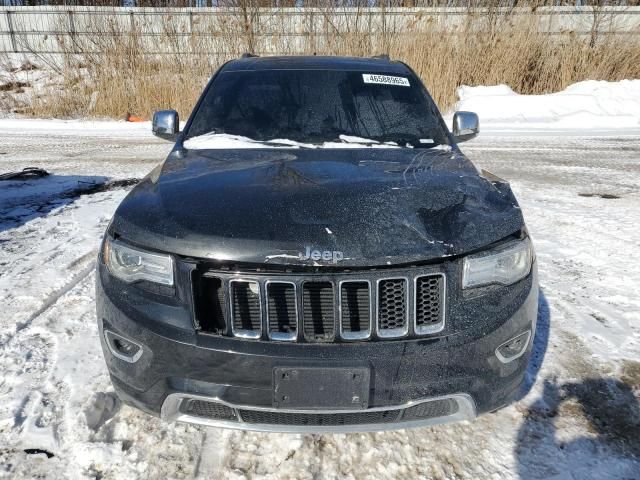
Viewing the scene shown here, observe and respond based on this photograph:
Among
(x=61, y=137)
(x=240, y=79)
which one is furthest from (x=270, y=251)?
(x=61, y=137)

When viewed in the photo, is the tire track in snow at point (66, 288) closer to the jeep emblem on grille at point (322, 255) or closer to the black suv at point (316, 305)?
the black suv at point (316, 305)

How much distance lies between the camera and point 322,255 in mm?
1621

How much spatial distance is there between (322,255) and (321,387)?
452mm

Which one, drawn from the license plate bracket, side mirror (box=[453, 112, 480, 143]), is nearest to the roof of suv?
side mirror (box=[453, 112, 480, 143])

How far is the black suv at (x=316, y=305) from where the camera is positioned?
5.33 feet

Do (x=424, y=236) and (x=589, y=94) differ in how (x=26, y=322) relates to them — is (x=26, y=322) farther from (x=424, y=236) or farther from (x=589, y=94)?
(x=589, y=94)

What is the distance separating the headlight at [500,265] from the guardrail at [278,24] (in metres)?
12.6

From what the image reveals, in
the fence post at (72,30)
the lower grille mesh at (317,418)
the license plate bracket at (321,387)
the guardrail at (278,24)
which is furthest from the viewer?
the fence post at (72,30)

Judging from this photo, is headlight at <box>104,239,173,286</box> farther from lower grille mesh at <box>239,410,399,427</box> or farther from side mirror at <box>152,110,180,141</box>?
side mirror at <box>152,110,180,141</box>

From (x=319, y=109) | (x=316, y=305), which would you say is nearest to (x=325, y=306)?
(x=316, y=305)

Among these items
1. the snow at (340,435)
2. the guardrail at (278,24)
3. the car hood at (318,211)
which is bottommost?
the snow at (340,435)

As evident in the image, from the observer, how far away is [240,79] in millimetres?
3186

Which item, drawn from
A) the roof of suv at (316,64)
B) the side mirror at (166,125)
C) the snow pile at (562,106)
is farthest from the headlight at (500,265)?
the snow pile at (562,106)

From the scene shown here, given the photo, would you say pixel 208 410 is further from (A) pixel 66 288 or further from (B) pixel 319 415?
(A) pixel 66 288
